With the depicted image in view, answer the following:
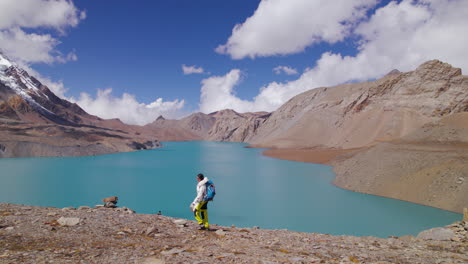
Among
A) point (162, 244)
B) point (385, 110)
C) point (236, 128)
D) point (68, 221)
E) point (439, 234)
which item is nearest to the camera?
point (162, 244)

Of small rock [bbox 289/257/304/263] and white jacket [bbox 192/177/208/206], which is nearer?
small rock [bbox 289/257/304/263]

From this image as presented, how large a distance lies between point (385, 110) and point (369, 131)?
23.9ft

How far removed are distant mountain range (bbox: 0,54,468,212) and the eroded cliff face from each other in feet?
0.58

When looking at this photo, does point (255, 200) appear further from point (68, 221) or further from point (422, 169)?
point (68, 221)

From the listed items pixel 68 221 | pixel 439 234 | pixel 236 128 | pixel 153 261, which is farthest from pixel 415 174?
pixel 236 128

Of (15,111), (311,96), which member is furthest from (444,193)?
(15,111)

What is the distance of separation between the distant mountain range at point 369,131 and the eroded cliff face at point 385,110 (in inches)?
7.0

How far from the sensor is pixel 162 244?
265 inches

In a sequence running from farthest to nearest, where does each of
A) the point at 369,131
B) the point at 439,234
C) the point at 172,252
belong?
the point at 369,131 < the point at 439,234 < the point at 172,252

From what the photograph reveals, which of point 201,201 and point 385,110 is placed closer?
point 201,201

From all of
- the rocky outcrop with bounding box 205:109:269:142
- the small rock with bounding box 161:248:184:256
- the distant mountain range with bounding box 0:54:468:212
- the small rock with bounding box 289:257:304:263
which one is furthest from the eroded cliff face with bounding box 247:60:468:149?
the small rock with bounding box 161:248:184:256

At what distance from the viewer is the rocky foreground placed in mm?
5312

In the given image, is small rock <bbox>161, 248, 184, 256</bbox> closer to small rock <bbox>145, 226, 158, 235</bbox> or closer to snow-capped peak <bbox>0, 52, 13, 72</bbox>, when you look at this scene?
small rock <bbox>145, 226, 158, 235</bbox>

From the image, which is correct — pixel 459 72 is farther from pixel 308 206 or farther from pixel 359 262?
pixel 359 262
